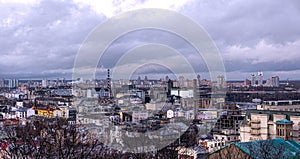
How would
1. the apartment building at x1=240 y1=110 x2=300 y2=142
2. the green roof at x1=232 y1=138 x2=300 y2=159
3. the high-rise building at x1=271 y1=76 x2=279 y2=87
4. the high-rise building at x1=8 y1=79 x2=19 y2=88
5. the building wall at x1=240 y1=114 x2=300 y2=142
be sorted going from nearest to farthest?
the green roof at x1=232 y1=138 x2=300 y2=159 < the apartment building at x1=240 y1=110 x2=300 y2=142 < the building wall at x1=240 y1=114 x2=300 y2=142 < the high-rise building at x1=271 y1=76 x2=279 y2=87 < the high-rise building at x1=8 y1=79 x2=19 y2=88

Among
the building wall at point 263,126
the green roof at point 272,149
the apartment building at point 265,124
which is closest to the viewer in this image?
the green roof at point 272,149

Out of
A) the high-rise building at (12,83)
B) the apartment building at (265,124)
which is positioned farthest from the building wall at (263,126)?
the high-rise building at (12,83)

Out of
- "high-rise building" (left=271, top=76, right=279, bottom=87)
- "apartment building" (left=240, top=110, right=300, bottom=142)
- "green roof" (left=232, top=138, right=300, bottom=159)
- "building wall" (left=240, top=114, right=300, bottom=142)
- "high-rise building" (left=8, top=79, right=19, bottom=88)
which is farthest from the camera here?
"high-rise building" (left=8, top=79, right=19, bottom=88)

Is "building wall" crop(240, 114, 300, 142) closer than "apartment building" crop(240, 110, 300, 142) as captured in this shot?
No

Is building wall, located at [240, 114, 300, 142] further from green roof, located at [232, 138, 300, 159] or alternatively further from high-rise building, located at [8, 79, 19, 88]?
high-rise building, located at [8, 79, 19, 88]

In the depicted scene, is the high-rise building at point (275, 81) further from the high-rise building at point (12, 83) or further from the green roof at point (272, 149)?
the green roof at point (272, 149)

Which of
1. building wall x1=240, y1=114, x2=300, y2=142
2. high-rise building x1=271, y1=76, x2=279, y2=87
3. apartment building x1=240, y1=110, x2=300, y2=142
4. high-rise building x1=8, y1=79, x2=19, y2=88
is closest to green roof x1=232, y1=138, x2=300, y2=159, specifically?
apartment building x1=240, y1=110, x2=300, y2=142

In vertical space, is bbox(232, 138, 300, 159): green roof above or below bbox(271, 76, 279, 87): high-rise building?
below

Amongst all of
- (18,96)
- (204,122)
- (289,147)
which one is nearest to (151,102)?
(204,122)
